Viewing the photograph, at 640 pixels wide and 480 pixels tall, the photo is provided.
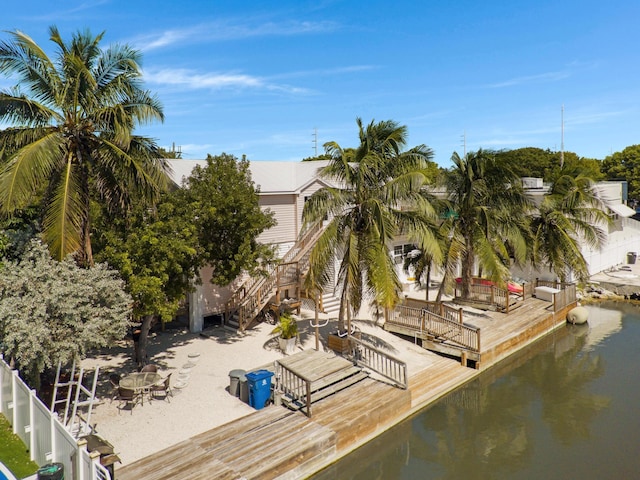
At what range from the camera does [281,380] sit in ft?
42.5

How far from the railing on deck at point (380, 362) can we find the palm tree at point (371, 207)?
4.72ft

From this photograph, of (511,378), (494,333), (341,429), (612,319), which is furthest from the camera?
(612,319)

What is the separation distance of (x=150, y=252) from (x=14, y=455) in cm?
559

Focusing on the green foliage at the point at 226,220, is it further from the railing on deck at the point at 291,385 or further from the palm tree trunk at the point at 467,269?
the palm tree trunk at the point at 467,269

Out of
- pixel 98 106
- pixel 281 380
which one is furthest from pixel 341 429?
pixel 98 106

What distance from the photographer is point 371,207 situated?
14.6 meters

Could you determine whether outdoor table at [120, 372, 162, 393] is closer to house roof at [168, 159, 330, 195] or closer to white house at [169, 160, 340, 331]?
white house at [169, 160, 340, 331]

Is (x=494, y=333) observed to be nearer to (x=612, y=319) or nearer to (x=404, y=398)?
(x=404, y=398)

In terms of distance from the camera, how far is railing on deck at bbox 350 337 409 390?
13.9m

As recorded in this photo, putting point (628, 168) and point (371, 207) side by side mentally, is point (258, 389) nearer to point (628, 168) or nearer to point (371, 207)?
point (371, 207)

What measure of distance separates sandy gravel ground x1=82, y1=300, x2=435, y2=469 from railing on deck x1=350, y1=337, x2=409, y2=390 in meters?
1.47

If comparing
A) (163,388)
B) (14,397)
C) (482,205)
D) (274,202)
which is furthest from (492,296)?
(14,397)

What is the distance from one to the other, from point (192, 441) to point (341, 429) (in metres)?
3.60

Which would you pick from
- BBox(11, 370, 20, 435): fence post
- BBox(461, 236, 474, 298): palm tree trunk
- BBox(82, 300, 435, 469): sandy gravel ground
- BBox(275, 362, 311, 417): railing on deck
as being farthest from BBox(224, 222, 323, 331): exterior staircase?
BBox(11, 370, 20, 435): fence post
